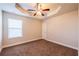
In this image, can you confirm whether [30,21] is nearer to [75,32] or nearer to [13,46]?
[13,46]

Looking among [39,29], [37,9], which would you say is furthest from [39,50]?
[37,9]

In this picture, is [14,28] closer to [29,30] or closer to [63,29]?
[29,30]

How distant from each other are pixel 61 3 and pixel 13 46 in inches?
47.8

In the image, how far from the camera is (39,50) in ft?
5.79

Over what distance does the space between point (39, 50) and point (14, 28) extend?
2.15 feet

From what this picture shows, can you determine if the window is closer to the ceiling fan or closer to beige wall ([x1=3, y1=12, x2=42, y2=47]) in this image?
beige wall ([x1=3, y1=12, x2=42, y2=47])

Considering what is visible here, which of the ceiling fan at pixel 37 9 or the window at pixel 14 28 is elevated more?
the ceiling fan at pixel 37 9

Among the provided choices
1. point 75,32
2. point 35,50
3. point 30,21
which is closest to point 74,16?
point 75,32

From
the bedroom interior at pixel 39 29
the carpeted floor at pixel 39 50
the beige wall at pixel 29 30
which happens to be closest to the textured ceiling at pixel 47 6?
the bedroom interior at pixel 39 29

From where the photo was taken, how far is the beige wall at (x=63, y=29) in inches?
67.6

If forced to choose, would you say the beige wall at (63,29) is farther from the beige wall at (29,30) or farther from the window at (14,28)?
the window at (14,28)

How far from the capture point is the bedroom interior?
1.67 meters

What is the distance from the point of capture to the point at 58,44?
5.83ft

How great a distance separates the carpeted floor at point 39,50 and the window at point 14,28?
0.23m
